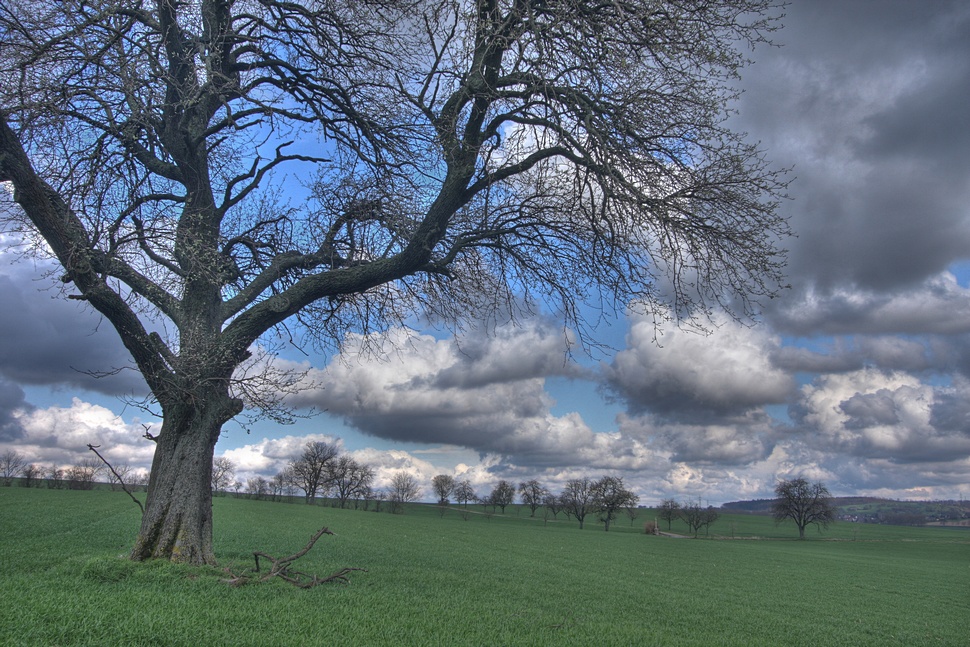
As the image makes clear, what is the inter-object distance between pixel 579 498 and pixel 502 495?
21299mm

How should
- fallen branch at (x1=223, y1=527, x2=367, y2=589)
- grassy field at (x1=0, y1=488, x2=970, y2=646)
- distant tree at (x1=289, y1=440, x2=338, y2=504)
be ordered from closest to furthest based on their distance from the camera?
grassy field at (x1=0, y1=488, x2=970, y2=646)
fallen branch at (x1=223, y1=527, x2=367, y2=589)
distant tree at (x1=289, y1=440, x2=338, y2=504)

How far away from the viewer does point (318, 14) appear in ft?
35.1

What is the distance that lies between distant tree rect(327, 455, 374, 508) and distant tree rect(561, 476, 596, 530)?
108 ft

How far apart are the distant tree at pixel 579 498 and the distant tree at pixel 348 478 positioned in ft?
108

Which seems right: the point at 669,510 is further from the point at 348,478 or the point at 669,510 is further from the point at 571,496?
the point at 348,478

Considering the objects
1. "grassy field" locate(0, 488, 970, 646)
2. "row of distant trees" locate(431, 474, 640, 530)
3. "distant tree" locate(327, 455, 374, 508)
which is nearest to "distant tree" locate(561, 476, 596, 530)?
"row of distant trees" locate(431, 474, 640, 530)

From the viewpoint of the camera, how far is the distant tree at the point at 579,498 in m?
91.2

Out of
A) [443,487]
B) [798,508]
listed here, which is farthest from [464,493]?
[798,508]

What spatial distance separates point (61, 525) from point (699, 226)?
2354cm

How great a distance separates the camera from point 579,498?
93.3 m

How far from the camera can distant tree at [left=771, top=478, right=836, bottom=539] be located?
280 feet

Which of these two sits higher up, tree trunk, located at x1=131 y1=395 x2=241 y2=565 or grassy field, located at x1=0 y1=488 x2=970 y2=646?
tree trunk, located at x1=131 y1=395 x2=241 y2=565

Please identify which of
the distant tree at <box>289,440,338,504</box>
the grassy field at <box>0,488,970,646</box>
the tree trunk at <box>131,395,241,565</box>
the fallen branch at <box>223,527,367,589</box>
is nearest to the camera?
the grassy field at <box>0,488,970,646</box>

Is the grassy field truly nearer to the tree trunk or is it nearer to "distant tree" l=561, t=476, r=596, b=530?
the tree trunk
